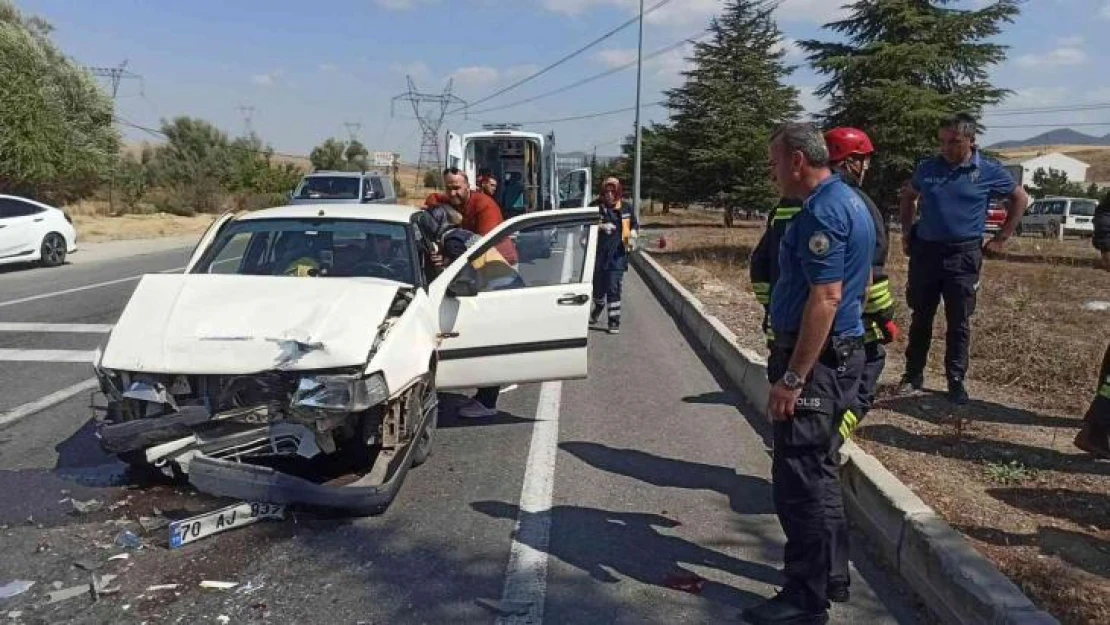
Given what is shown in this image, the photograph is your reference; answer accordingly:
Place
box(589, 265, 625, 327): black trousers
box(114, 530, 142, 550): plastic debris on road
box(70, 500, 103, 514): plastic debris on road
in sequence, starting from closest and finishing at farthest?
box(114, 530, 142, 550): plastic debris on road → box(70, 500, 103, 514): plastic debris on road → box(589, 265, 625, 327): black trousers

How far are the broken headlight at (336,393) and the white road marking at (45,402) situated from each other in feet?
10.6

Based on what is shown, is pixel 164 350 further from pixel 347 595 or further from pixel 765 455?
pixel 765 455

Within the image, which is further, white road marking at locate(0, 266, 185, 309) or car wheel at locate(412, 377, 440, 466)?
white road marking at locate(0, 266, 185, 309)

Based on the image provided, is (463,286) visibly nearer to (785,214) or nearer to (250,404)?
(250,404)

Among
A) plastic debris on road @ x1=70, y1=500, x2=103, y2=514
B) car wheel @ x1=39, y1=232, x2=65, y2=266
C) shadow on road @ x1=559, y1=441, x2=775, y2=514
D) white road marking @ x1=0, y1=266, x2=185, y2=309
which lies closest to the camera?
plastic debris on road @ x1=70, y1=500, x2=103, y2=514

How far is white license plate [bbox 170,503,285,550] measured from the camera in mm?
3893

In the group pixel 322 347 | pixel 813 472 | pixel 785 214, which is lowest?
pixel 813 472

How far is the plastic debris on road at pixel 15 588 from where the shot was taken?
11.4 feet

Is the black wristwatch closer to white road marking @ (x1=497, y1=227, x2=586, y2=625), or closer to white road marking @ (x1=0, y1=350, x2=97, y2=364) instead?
white road marking @ (x1=497, y1=227, x2=586, y2=625)

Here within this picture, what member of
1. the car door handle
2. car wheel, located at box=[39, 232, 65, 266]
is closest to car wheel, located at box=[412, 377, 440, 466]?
the car door handle

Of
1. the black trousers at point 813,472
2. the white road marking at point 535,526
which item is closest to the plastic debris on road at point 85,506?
the white road marking at point 535,526

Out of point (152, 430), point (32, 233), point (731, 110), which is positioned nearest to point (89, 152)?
point (32, 233)

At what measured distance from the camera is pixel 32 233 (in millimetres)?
16344

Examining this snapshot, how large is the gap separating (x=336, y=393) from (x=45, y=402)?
12.1 ft
